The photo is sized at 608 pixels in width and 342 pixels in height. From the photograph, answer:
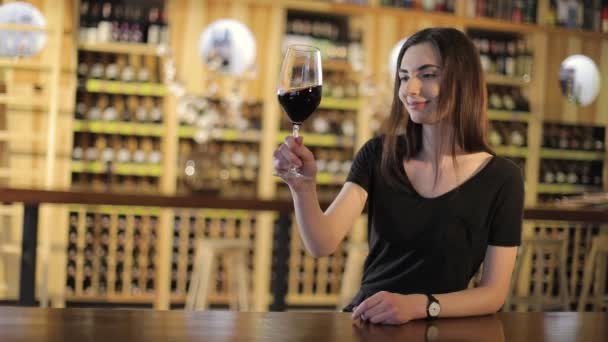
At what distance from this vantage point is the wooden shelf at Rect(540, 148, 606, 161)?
22.1ft

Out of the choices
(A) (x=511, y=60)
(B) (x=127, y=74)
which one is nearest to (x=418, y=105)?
(B) (x=127, y=74)

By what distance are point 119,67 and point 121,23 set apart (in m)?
0.35

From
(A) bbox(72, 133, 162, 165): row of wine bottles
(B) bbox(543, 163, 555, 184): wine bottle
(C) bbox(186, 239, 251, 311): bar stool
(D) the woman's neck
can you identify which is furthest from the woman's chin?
(B) bbox(543, 163, 555, 184): wine bottle

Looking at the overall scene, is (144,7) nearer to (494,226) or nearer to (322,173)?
(322,173)

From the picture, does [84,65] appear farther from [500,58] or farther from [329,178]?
[500,58]

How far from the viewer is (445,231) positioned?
5.82 feet

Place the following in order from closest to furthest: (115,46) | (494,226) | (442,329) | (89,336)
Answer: (89,336)
(442,329)
(494,226)
(115,46)

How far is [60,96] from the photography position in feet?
19.3

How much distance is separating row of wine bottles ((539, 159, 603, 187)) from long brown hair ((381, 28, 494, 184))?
17.0ft

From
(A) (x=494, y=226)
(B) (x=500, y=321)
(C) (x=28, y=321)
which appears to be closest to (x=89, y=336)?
(C) (x=28, y=321)

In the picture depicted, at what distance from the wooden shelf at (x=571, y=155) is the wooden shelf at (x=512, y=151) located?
18 centimetres

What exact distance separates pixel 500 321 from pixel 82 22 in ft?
17.4

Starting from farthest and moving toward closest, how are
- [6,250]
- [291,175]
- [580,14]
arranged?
[580,14] < [6,250] < [291,175]

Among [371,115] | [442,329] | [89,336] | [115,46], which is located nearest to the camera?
[89,336]
